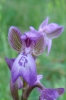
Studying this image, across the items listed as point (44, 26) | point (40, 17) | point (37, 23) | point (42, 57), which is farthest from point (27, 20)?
point (44, 26)

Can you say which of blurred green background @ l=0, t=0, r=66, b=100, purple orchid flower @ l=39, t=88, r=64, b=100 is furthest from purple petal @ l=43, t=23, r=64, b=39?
blurred green background @ l=0, t=0, r=66, b=100

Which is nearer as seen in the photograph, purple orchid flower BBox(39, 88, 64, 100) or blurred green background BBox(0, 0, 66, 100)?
purple orchid flower BBox(39, 88, 64, 100)

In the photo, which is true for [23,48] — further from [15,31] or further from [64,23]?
[64,23]

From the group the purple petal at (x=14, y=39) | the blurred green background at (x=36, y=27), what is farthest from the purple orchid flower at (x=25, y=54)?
the blurred green background at (x=36, y=27)

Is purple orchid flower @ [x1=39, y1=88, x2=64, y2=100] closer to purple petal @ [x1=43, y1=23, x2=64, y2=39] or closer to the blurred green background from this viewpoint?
purple petal @ [x1=43, y1=23, x2=64, y2=39]

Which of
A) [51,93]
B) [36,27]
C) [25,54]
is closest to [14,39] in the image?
[25,54]

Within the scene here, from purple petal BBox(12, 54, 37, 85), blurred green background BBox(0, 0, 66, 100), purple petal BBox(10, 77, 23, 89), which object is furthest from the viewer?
blurred green background BBox(0, 0, 66, 100)
